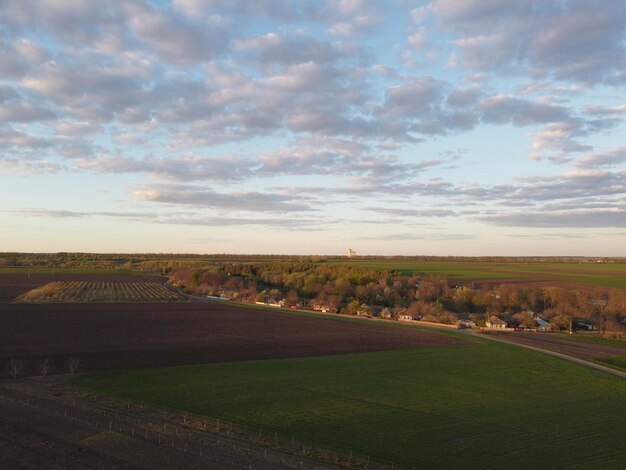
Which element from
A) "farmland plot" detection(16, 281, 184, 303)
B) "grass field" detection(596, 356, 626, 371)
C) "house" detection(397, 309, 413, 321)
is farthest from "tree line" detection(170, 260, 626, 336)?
"grass field" detection(596, 356, 626, 371)

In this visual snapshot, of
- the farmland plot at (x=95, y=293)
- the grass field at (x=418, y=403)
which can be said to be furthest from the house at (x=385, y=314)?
the grass field at (x=418, y=403)

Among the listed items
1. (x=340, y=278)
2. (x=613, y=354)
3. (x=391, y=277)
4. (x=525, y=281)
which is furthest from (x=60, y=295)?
(x=525, y=281)

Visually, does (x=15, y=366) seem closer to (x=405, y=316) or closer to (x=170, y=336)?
(x=170, y=336)

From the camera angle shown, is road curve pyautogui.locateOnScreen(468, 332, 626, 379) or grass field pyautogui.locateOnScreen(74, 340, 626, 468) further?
road curve pyautogui.locateOnScreen(468, 332, 626, 379)

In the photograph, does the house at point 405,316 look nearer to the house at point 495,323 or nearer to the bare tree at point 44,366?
the house at point 495,323

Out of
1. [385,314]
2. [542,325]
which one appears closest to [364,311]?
[385,314]

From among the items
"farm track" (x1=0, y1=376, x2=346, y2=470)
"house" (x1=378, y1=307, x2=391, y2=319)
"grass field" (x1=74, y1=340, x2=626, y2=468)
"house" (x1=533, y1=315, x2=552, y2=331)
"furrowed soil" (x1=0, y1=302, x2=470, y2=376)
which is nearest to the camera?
"farm track" (x1=0, y1=376, x2=346, y2=470)

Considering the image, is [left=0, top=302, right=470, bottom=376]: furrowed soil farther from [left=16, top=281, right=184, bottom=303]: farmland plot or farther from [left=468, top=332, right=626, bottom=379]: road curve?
[left=16, top=281, right=184, bottom=303]: farmland plot
